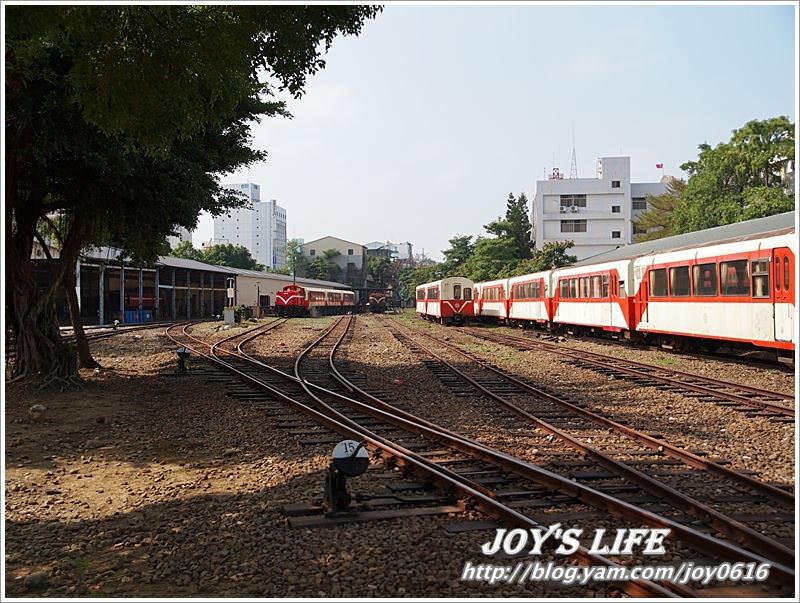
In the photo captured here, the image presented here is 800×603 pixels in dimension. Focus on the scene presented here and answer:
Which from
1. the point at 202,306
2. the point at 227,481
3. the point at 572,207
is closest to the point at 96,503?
the point at 227,481

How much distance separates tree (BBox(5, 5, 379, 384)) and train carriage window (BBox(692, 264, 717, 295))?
9820 mm

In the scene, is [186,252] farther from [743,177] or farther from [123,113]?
[123,113]

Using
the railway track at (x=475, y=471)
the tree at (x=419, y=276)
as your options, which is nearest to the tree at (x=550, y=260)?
the tree at (x=419, y=276)

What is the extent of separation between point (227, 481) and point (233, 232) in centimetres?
14437

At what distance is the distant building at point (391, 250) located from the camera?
120062mm

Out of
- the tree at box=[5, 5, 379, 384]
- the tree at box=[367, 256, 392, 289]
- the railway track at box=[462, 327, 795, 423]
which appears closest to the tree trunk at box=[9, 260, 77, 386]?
the tree at box=[5, 5, 379, 384]

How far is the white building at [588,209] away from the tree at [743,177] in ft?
71.4

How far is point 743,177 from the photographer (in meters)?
32.8

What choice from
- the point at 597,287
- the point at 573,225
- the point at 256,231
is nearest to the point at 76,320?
the point at 597,287

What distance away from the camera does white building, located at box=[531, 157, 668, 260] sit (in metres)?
58.1

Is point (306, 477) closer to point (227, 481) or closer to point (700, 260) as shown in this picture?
point (227, 481)

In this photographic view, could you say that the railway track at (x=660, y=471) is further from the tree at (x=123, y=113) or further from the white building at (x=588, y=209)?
the white building at (x=588, y=209)

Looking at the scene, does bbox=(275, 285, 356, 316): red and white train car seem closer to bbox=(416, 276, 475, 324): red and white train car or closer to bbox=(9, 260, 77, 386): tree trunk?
bbox=(416, 276, 475, 324): red and white train car

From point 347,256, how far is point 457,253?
35.3m
